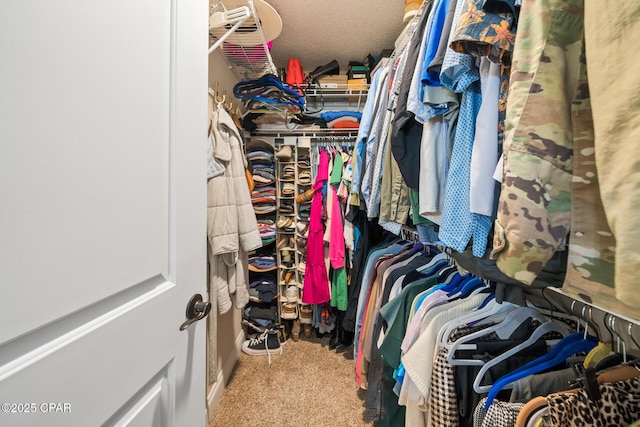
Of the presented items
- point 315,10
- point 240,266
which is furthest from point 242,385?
point 315,10

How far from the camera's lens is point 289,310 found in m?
1.97

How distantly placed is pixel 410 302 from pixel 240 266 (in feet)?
3.00

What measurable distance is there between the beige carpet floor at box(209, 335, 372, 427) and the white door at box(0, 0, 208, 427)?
936 millimetres

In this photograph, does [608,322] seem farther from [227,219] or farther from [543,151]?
[227,219]

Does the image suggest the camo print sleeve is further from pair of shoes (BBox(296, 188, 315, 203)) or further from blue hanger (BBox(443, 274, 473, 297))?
pair of shoes (BBox(296, 188, 315, 203))

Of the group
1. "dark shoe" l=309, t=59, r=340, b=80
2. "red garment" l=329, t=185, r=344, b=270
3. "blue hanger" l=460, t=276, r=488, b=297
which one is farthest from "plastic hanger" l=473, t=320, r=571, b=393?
"dark shoe" l=309, t=59, r=340, b=80

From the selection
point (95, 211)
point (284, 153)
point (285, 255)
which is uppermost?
point (284, 153)

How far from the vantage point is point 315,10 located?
147 centimetres

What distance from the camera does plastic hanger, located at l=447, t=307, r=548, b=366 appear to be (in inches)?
21.4

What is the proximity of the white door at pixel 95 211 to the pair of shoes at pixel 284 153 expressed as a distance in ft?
4.21

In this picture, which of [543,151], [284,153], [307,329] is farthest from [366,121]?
[307,329]

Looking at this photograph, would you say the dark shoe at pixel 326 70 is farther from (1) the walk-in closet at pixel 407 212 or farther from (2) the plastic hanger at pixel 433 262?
(2) the plastic hanger at pixel 433 262

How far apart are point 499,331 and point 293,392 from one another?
1310mm

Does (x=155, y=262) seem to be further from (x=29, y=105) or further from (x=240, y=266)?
(x=240, y=266)
